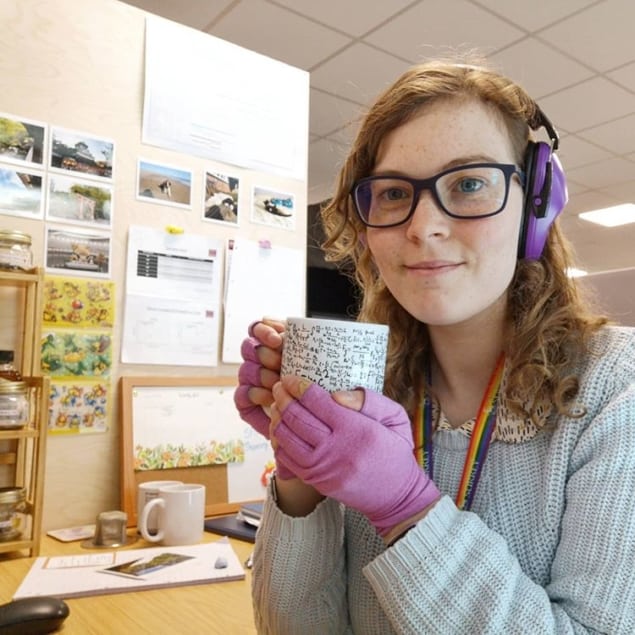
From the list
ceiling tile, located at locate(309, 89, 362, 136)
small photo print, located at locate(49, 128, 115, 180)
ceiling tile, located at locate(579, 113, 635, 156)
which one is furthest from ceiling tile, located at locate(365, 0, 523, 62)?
small photo print, located at locate(49, 128, 115, 180)

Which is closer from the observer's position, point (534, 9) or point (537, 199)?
point (537, 199)

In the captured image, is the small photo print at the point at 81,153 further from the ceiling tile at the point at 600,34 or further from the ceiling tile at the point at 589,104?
the ceiling tile at the point at 589,104

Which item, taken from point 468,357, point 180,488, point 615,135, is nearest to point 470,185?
point 468,357

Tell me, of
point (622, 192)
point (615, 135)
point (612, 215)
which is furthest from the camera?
point (612, 215)

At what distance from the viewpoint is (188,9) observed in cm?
242

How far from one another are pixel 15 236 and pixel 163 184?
0.32m

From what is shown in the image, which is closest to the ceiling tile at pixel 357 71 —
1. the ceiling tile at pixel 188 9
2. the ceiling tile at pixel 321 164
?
the ceiling tile at pixel 321 164

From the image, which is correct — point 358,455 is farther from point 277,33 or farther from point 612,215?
point 612,215

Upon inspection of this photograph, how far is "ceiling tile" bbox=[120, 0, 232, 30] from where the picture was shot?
2354mm

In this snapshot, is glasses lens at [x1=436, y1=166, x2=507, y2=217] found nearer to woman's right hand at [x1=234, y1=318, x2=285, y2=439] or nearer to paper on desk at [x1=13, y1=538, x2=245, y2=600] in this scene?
woman's right hand at [x1=234, y1=318, x2=285, y2=439]

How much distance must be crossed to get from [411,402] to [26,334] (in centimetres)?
68

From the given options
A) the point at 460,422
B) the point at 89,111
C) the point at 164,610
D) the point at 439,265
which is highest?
the point at 89,111

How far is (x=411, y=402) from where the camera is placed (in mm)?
734

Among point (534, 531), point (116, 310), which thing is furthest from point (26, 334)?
point (534, 531)
